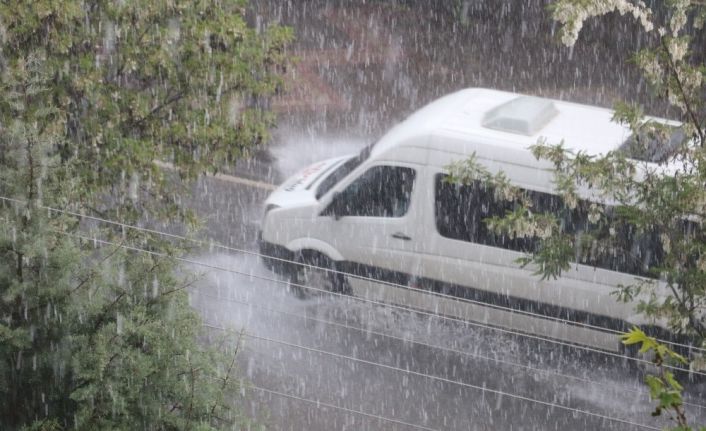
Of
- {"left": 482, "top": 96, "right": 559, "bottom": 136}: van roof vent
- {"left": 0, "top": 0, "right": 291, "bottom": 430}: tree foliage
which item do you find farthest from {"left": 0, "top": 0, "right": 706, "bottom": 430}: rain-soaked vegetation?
{"left": 482, "top": 96, "right": 559, "bottom": 136}: van roof vent

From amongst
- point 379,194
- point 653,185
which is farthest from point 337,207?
point 653,185

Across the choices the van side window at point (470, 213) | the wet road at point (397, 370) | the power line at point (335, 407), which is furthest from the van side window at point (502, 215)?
the power line at point (335, 407)

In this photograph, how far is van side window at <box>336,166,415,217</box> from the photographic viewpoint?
32.3ft

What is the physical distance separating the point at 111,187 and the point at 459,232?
3.50 meters

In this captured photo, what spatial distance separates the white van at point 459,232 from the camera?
30.8 feet

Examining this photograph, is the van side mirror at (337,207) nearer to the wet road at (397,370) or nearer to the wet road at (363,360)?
the wet road at (363,360)

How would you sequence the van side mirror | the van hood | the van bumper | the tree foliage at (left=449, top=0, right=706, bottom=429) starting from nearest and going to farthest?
the tree foliage at (left=449, top=0, right=706, bottom=429) → the van side mirror → the van bumper → the van hood

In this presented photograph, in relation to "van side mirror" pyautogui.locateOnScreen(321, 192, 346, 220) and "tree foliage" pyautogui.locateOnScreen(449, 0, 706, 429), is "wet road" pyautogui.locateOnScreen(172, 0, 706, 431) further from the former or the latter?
"tree foliage" pyautogui.locateOnScreen(449, 0, 706, 429)

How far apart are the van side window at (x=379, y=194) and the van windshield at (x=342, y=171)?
1.64 feet

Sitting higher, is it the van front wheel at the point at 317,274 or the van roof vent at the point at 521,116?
the van roof vent at the point at 521,116

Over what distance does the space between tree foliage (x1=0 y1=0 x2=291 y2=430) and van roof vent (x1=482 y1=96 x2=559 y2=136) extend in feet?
7.55

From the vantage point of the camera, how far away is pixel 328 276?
10359 millimetres

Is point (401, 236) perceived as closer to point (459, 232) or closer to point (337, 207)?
point (459, 232)

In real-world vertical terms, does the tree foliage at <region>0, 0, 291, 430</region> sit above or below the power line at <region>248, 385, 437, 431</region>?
above
